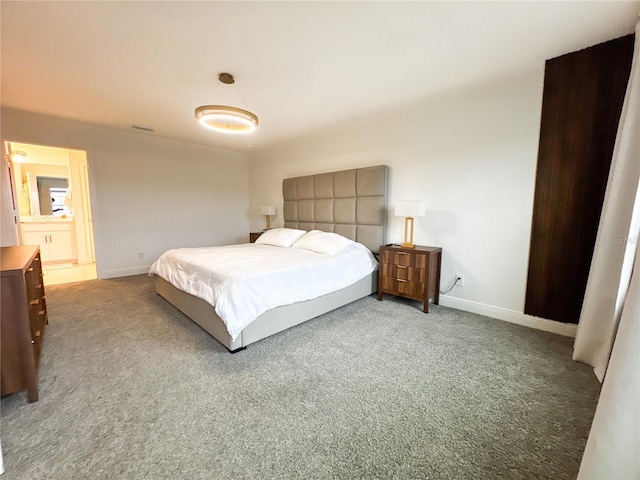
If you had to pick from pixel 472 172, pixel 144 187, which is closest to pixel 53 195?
pixel 144 187

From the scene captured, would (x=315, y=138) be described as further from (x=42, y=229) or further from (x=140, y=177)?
(x=42, y=229)

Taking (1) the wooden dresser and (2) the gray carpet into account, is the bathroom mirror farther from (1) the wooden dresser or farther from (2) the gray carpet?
(1) the wooden dresser

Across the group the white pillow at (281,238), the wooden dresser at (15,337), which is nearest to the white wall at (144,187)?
the white pillow at (281,238)

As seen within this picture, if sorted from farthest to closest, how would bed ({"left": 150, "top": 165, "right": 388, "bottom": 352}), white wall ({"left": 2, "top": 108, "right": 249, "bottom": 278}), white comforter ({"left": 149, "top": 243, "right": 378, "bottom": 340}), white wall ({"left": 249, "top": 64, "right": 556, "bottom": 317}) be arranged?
white wall ({"left": 2, "top": 108, "right": 249, "bottom": 278}) → white wall ({"left": 249, "top": 64, "right": 556, "bottom": 317}) → bed ({"left": 150, "top": 165, "right": 388, "bottom": 352}) → white comforter ({"left": 149, "top": 243, "right": 378, "bottom": 340})

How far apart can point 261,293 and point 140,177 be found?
152 inches

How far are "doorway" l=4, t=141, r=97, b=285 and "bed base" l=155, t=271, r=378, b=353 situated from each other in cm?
379

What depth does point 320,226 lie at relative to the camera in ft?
13.8

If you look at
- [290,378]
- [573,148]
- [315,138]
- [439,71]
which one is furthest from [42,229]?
[573,148]

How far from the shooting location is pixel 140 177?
4.49 m

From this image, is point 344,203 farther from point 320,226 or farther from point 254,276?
point 254,276

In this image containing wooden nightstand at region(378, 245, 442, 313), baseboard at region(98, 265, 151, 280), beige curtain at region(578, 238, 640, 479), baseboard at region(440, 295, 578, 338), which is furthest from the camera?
baseboard at region(98, 265, 151, 280)

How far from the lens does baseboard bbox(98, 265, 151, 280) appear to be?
4.23 meters

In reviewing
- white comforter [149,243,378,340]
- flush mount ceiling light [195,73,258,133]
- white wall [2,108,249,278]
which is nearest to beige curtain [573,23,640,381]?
white comforter [149,243,378,340]

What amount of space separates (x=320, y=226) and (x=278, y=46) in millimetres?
2563
